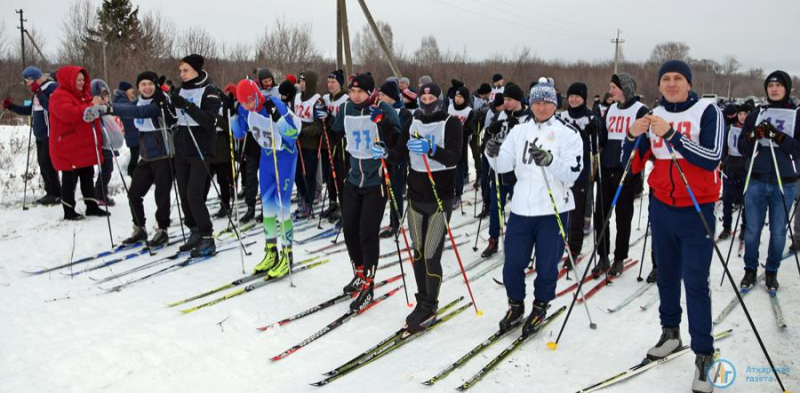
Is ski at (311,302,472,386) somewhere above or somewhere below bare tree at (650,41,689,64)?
below

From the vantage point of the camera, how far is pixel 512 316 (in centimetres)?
428

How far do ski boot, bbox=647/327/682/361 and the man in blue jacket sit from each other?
8639 mm

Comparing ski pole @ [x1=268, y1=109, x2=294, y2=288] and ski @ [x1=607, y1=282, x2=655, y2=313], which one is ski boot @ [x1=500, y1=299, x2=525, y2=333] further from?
ski pole @ [x1=268, y1=109, x2=294, y2=288]

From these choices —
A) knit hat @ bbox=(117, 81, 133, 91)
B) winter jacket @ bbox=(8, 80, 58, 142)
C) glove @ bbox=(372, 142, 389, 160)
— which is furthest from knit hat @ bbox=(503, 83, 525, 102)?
winter jacket @ bbox=(8, 80, 58, 142)

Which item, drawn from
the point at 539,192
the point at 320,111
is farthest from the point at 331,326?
the point at 320,111

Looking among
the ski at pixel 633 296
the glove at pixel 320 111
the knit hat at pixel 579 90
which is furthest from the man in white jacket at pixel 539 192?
the glove at pixel 320 111

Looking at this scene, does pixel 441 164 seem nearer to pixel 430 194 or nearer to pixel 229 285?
pixel 430 194

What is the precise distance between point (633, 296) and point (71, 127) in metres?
7.58

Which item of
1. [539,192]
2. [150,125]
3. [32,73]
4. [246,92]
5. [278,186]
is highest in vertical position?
[32,73]

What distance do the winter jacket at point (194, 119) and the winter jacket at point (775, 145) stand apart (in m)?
5.74

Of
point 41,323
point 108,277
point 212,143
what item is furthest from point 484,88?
point 41,323

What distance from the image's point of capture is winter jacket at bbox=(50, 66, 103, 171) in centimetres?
700

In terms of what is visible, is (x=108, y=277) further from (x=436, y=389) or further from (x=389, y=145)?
(x=436, y=389)

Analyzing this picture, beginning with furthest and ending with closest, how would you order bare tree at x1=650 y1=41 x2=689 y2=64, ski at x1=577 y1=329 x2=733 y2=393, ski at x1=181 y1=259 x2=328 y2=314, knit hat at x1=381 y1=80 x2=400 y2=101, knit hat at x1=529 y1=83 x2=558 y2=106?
bare tree at x1=650 y1=41 x2=689 y2=64 < knit hat at x1=381 y1=80 x2=400 y2=101 < ski at x1=181 y1=259 x2=328 y2=314 < knit hat at x1=529 y1=83 x2=558 y2=106 < ski at x1=577 y1=329 x2=733 y2=393
